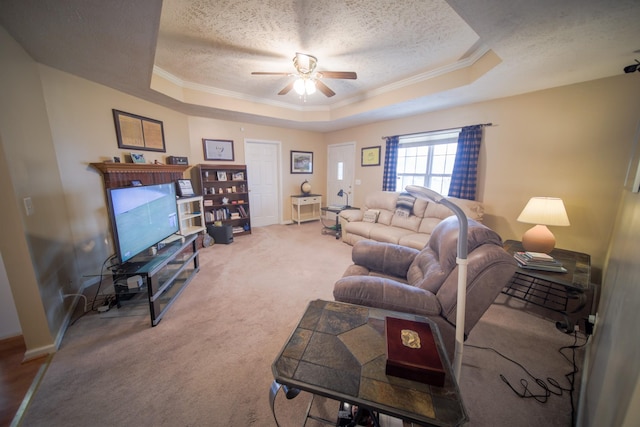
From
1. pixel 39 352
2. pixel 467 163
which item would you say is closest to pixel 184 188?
pixel 39 352

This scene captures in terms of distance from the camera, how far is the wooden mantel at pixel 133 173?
2.50 m

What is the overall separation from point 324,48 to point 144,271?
2810 mm

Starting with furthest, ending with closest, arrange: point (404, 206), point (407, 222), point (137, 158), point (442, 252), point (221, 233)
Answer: point (221, 233)
point (404, 206)
point (407, 222)
point (137, 158)
point (442, 252)

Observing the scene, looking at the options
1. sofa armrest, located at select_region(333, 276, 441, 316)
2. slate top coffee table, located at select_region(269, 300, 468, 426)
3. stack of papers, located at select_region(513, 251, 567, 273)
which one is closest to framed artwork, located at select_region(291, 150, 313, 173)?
sofa armrest, located at select_region(333, 276, 441, 316)

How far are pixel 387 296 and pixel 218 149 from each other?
14.0ft

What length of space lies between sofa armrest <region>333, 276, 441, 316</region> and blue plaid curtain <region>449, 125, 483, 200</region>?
8.81 feet

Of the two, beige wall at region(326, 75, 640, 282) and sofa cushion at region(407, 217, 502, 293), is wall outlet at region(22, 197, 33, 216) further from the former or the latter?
beige wall at region(326, 75, 640, 282)

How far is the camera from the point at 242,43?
2238 mm

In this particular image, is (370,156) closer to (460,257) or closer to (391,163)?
(391,163)

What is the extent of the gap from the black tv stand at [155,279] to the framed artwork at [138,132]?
61.8 inches

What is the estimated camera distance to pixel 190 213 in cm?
380

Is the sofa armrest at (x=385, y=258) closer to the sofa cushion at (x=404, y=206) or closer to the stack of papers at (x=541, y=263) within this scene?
the stack of papers at (x=541, y=263)

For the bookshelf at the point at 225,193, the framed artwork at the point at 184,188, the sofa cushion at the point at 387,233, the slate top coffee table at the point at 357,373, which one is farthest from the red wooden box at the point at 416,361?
the bookshelf at the point at 225,193

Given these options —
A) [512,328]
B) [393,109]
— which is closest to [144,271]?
[512,328]
